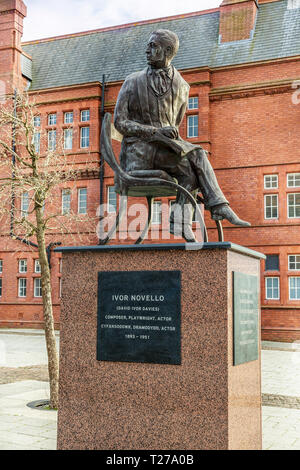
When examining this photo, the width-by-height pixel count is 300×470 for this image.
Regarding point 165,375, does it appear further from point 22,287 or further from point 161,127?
point 22,287

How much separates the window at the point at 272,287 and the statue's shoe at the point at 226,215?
649 inches

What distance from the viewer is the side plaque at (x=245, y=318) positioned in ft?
14.9

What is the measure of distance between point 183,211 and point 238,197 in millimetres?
16647

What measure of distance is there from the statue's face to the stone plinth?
2.01 metres

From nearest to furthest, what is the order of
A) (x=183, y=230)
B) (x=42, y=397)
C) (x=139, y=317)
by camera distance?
(x=139, y=317) < (x=183, y=230) < (x=42, y=397)

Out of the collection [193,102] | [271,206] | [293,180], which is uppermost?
Answer: [193,102]

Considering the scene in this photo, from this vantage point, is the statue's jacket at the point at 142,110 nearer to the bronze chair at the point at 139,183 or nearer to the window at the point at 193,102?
the bronze chair at the point at 139,183

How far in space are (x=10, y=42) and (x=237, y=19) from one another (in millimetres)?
11356

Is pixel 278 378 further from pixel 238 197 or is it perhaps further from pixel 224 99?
pixel 224 99

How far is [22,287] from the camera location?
85.4 feet

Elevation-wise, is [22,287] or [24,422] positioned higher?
[22,287]

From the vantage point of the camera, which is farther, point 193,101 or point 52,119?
point 52,119

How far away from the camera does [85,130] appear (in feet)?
83.1

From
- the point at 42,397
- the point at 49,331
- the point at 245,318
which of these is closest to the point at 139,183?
the point at 245,318
